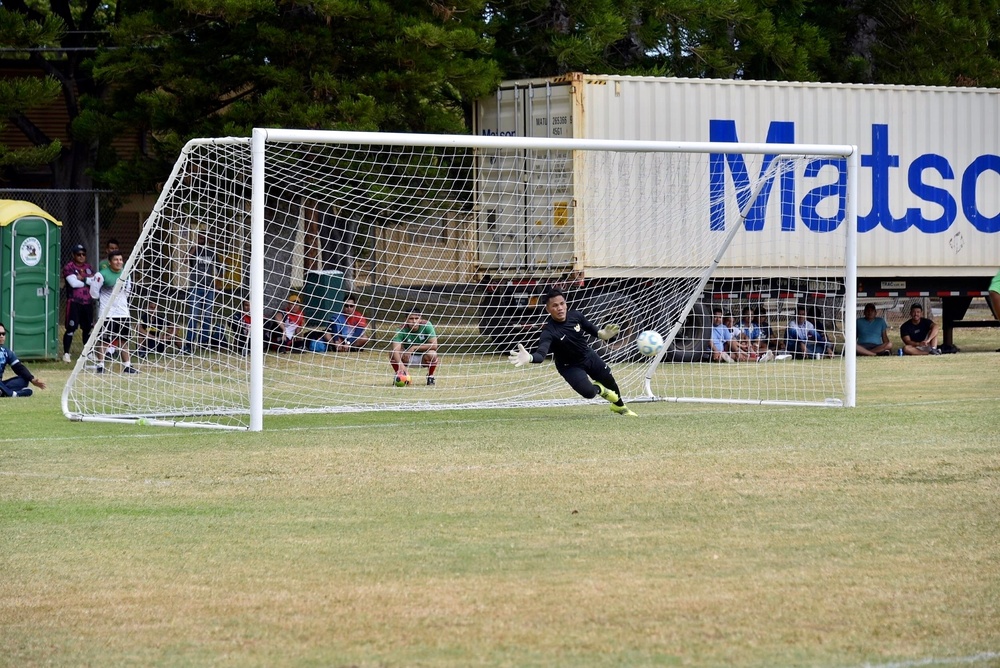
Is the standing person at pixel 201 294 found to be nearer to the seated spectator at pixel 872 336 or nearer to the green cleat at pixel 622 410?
the green cleat at pixel 622 410

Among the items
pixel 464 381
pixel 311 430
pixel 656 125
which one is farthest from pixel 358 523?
pixel 656 125

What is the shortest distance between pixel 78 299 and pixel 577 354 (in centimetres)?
1007

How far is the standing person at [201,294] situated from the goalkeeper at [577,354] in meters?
4.58

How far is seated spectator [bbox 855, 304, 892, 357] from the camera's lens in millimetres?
22422

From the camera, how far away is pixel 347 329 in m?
18.2

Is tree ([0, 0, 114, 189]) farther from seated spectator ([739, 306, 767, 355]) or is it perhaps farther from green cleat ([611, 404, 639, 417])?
green cleat ([611, 404, 639, 417])

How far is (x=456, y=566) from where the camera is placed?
21.1ft

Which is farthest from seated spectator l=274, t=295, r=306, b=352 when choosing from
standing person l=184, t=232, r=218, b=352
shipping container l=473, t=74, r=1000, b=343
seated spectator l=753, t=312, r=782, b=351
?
seated spectator l=753, t=312, r=782, b=351

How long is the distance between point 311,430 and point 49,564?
5.50m

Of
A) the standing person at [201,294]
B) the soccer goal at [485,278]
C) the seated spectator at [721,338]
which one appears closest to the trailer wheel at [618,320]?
the soccer goal at [485,278]

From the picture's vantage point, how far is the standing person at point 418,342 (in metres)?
16.6

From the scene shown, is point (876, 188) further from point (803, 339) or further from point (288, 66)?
point (288, 66)

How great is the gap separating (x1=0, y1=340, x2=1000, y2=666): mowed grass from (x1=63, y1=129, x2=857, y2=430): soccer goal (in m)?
3.33

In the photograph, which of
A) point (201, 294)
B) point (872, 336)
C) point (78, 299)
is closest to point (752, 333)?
point (872, 336)
